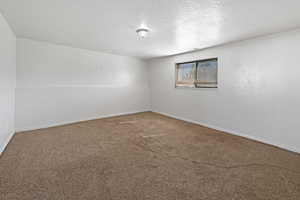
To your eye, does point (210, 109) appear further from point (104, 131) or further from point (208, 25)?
point (104, 131)

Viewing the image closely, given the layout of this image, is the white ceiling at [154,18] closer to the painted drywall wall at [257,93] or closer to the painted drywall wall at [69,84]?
the painted drywall wall at [257,93]

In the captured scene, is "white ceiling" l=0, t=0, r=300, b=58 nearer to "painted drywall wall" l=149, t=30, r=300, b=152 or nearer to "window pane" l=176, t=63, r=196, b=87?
"painted drywall wall" l=149, t=30, r=300, b=152

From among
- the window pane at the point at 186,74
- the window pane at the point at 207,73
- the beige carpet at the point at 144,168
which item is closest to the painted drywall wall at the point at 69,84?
the beige carpet at the point at 144,168

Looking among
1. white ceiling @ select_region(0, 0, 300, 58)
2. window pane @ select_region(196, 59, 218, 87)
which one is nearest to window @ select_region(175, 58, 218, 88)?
window pane @ select_region(196, 59, 218, 87)

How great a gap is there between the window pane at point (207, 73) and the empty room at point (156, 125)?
0.10 ft

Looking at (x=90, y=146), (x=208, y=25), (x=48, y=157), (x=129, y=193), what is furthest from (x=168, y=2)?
(x=48, y=157)

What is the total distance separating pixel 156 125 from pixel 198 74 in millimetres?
2019

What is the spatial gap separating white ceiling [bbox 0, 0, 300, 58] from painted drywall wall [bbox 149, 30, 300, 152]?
0.97 ft

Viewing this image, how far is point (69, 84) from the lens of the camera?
3945 mm

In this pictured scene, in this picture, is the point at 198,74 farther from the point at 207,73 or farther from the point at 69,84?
the point at 69,84

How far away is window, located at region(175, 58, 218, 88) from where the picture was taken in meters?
3.75

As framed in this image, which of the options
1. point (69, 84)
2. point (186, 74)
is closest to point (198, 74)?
point (186, 74)

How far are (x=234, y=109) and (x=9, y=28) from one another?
5.01m

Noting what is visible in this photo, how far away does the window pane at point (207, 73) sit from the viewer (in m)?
3.72
